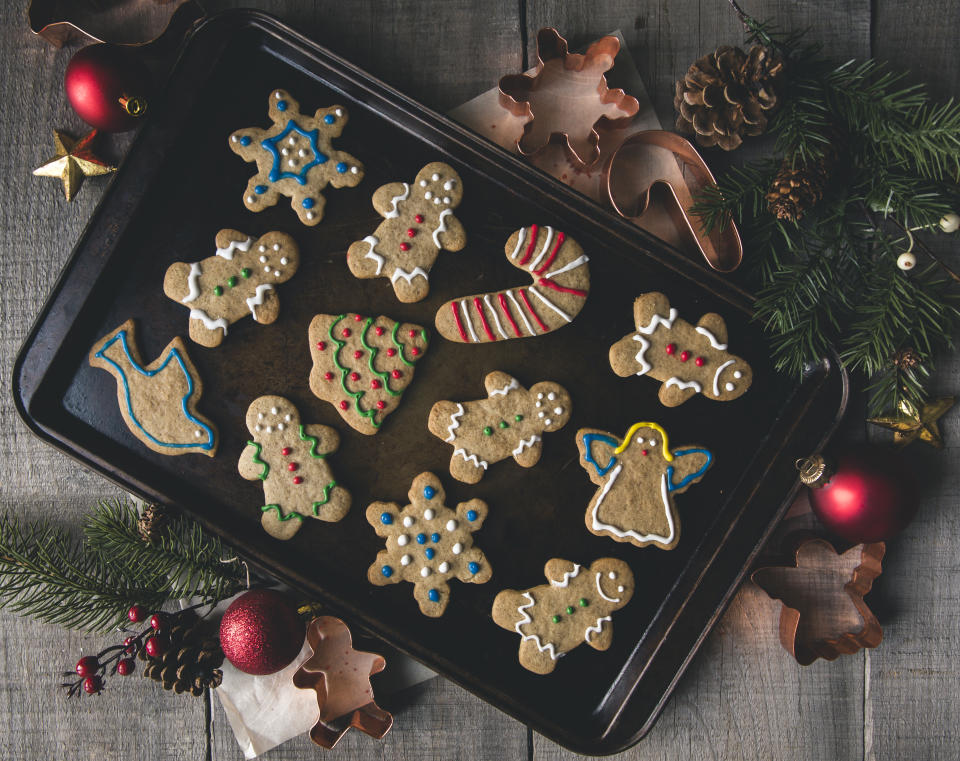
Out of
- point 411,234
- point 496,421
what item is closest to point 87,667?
point 496,421

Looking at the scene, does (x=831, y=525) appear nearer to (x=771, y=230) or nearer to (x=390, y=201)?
(x=771, y=230)

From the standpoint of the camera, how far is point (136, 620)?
1205 millimetres

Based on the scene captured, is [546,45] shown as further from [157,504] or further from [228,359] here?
[157,504]

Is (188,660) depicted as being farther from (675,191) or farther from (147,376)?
(675,191)

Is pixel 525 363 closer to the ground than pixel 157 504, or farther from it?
farther from it

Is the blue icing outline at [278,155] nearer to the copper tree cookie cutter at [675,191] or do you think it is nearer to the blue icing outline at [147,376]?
the blue icing outline at [147,376]

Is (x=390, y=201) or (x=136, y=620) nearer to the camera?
(x=136, y=620)

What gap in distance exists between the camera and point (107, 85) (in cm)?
121

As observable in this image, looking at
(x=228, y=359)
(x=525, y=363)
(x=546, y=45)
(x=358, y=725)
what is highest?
(x=546, y=45)

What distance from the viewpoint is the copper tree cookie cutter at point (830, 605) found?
1.31 meters

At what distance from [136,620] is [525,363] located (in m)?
0.87

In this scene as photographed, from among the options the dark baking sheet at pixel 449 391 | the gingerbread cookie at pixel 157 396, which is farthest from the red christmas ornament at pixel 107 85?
the gingerbread cookie at pixel 157 396

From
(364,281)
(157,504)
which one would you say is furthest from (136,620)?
(364,281)

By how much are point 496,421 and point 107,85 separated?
37.6 inches
